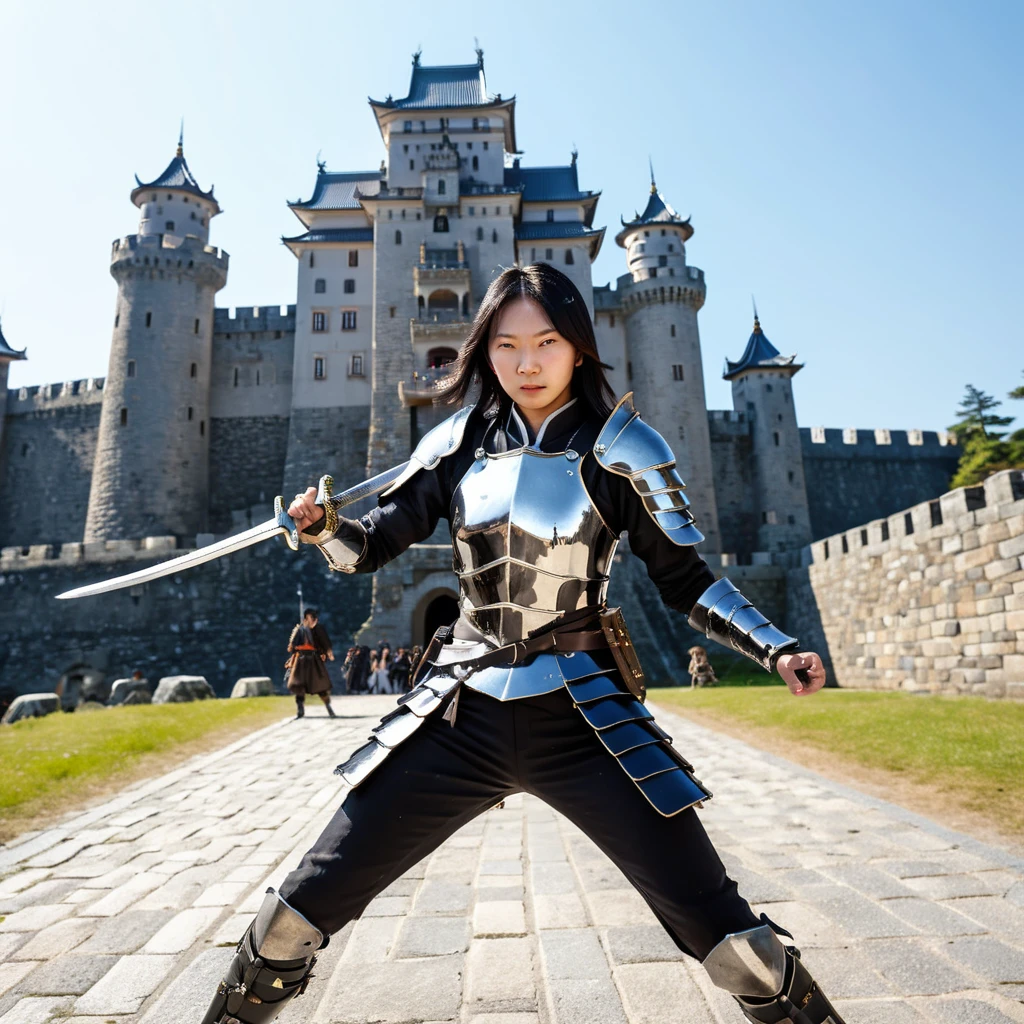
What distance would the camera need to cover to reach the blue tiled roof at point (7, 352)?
3909cm

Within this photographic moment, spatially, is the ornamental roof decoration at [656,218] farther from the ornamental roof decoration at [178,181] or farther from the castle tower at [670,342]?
the ornamental roof decoration at [178,181]

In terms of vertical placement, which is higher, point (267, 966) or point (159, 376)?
point (159, 376)

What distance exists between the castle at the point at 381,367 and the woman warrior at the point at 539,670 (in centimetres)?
2982

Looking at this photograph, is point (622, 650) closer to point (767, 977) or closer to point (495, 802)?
point (495, 802)

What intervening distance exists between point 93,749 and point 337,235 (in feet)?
110

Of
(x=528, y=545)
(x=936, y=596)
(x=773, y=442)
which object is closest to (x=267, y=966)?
(x=528, y=545)

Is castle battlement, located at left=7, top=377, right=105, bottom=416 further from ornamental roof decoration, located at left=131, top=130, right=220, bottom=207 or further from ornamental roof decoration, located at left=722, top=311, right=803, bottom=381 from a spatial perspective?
ornamental roof decoration, located at left=722, top=311, right=803, bottom=381

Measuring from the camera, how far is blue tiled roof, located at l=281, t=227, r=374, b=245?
36969 mm

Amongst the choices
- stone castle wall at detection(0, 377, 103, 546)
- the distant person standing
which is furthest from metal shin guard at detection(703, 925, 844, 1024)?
stone castle wall at detection(0, 377, 103, 546)

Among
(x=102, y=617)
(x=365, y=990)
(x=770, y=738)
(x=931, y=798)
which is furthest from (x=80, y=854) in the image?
(x=102, y=617)

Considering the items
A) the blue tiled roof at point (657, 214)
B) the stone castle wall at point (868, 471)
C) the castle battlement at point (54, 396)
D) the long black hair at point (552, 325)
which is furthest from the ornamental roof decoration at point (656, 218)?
the long black hair at point (552, 325)

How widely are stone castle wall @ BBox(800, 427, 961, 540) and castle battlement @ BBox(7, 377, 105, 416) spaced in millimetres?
34565

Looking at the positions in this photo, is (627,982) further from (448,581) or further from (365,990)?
(448,581)

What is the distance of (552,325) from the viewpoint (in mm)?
2361
